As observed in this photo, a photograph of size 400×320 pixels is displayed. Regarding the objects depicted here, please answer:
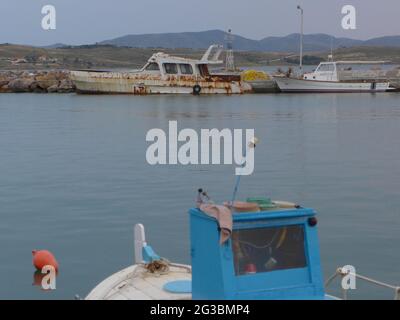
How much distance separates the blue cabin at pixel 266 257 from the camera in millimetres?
8188

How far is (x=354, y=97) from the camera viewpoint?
2906 inches

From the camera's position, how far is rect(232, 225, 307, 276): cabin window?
823 cm

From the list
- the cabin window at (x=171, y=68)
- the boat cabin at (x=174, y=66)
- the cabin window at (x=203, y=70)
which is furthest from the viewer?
the cabin window at (x=203, y=70)

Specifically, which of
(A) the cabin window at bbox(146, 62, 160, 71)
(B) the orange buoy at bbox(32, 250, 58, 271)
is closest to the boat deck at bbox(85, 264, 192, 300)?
(B) the orange buoy at bbox(32, 250, 58, 271)

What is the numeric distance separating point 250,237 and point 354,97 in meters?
67.2

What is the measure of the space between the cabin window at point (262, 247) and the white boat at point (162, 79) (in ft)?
210

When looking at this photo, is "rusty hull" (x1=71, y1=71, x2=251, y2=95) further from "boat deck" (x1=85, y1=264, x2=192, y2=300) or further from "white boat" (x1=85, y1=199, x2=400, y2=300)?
"white boat" (x1=85, y1=199, x2=400, y2=300)

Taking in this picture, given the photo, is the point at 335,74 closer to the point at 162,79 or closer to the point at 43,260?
the point at 162,79

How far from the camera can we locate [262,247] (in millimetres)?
8266

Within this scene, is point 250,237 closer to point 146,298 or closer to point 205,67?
point 146,298

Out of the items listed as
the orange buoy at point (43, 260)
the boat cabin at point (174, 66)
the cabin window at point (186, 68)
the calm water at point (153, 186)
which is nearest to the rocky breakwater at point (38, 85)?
the boat cabin at point (174, 66)

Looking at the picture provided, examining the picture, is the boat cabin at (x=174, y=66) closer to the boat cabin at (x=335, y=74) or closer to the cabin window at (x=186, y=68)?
the cabin window at (x=186, y=68)
